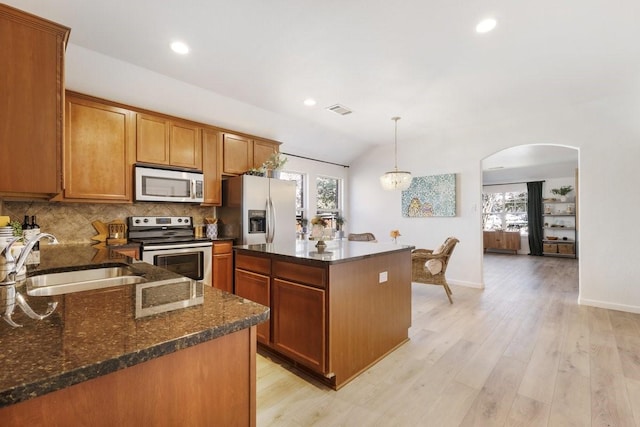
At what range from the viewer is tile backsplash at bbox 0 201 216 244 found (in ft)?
9.88

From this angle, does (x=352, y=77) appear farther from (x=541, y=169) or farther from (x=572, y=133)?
(x=541, y=169)

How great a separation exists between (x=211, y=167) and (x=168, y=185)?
65cm

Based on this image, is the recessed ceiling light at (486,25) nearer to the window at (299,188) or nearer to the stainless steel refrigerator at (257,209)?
the stainless steel refrigerator at (257,209)

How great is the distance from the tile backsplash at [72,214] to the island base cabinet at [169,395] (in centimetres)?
331

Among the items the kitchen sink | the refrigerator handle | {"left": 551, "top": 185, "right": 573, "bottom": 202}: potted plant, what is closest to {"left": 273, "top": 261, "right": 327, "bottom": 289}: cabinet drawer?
the kitchen sink

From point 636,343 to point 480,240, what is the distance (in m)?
2.32

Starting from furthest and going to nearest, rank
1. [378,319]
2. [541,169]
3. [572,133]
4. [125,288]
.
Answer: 1. [541,169]
2. [572,133]
3. [378,319]
4. [125,288]

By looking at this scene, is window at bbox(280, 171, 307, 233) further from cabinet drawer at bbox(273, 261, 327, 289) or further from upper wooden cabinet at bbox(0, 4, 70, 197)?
upper wooden cabinet at bbox(0, 4, 70, 197)

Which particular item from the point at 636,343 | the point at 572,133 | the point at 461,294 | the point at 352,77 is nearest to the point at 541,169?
the point at 572,133

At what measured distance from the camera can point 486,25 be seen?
233 centimetres

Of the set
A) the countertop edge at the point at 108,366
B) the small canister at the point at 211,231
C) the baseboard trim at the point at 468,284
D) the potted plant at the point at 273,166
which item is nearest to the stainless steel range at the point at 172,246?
the small canister at the point at 211,231

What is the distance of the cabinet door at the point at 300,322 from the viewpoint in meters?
2.14

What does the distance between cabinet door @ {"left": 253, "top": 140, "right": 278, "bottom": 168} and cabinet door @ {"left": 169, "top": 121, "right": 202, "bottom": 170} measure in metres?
0.86

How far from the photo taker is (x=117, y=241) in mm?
3379
